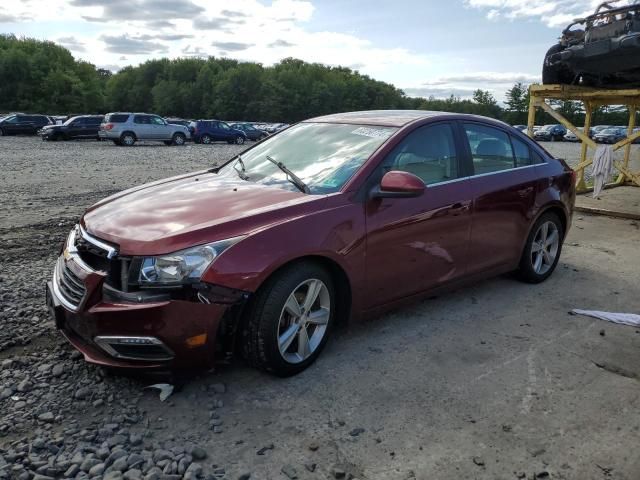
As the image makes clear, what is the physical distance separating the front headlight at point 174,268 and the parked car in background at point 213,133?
103 feet

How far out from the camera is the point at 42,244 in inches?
246

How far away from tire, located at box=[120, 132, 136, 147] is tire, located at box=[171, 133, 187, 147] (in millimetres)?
2500

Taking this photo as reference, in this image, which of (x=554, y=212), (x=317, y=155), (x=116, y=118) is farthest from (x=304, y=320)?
(x=116, y=118)

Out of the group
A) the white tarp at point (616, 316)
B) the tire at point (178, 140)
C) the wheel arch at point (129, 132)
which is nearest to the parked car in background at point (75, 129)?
the wheel arch at point (129, 132)

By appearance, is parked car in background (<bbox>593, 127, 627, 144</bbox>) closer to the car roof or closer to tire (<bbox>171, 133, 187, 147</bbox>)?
tire (<bbox>171, 133, 187, 147</bbox>)

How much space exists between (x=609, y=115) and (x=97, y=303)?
3404 inches

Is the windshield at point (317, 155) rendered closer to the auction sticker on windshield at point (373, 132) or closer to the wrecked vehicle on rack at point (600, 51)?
the auction sticker on windshield at point (373, 132)

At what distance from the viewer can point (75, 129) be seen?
29078mm

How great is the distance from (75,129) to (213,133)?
7956 mm

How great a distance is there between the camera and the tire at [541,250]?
5.23 meters

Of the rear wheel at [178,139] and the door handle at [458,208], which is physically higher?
the door handle at [458,208]

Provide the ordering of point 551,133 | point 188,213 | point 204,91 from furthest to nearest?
point 204,91 → point 551,133 → point 188,213

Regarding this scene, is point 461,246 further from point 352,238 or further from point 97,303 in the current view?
point 97,303

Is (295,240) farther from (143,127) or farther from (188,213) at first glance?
(143,127)
